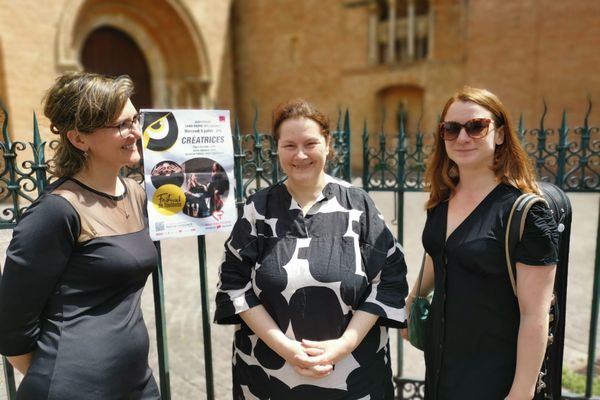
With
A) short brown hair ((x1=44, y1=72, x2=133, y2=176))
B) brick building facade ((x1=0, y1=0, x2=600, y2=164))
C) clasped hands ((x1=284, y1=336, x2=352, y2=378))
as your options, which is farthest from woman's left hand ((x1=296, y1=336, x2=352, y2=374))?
brick building facade ((x1=0, y1=0, x2=600, y2=164))

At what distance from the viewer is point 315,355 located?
1.94m

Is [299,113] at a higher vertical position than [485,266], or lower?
higher

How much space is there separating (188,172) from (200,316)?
11.2 ft

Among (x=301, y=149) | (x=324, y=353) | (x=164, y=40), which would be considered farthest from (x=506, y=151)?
(x=164, y=40)

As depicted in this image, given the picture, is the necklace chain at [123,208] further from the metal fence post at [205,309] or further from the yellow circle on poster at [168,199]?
the metal fence post at [205,309]

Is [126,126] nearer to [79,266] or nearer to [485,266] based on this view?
[79,266]

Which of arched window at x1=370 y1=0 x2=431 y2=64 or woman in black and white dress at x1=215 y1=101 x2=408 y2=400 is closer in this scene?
woman in black and white dress at x1=215 y1=101 x2=408 y2=400

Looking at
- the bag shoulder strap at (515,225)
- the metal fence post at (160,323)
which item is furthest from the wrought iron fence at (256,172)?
the bag shoulder strap at (515,225)

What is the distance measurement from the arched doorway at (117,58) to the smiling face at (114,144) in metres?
13.9

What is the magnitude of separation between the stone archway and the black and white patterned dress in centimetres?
1296

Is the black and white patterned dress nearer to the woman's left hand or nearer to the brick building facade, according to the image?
the woman's left hand

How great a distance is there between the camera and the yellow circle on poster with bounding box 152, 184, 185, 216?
2.24m

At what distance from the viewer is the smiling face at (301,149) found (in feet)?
6.62

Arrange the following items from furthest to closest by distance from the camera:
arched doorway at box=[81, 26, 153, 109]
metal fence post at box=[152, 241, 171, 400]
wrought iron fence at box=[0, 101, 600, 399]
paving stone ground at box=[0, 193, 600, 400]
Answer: arched doorway at box=[81, 26, 153, 109] → paving stone ground at box=[0, 193, 600, 400] → metal fence post at box=[152, 241, 171, 400] → wrought iron fence at box=[0, 101, 600, 399]
